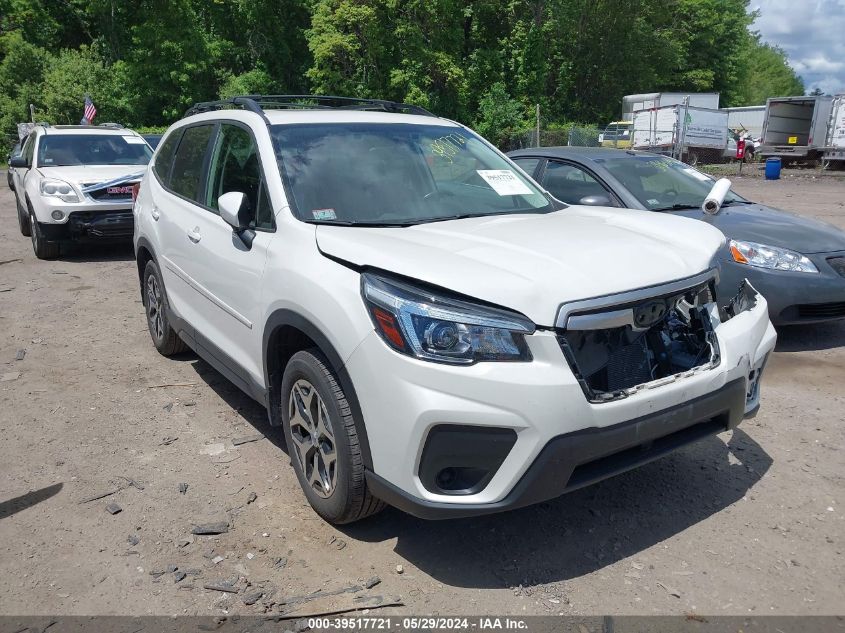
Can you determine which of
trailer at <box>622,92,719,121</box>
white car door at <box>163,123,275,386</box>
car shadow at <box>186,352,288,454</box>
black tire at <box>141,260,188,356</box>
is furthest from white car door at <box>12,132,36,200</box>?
trailer at <box>622,92,719,121</box>

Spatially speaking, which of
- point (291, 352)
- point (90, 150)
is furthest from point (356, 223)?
point (90, 150)

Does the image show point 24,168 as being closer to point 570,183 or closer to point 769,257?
point 570,183

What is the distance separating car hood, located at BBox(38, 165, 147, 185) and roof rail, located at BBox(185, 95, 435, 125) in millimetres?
4988

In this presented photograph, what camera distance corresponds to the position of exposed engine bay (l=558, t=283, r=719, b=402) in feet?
8.73

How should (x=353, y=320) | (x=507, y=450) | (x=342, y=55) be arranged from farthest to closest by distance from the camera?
(x=342, y=55) < (x=353, y=320) < (x=507, y=450)

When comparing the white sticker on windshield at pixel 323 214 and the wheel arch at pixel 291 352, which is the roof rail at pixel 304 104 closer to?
the white sticker on windshield at pixel 323 214

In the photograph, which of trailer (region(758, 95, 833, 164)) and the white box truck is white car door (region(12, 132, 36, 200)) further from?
the white box truck

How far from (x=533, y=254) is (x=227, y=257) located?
176cm

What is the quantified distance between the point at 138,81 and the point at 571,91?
27.0 metres

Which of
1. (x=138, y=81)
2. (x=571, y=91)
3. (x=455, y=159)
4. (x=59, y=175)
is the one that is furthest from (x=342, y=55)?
(x=455, y=159)

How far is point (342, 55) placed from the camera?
36.1m

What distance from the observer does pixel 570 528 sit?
126 inches

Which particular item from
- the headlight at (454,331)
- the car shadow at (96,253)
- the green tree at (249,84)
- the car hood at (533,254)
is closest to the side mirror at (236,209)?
the car hood at (533,254)

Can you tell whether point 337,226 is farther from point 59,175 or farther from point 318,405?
point 59,175
